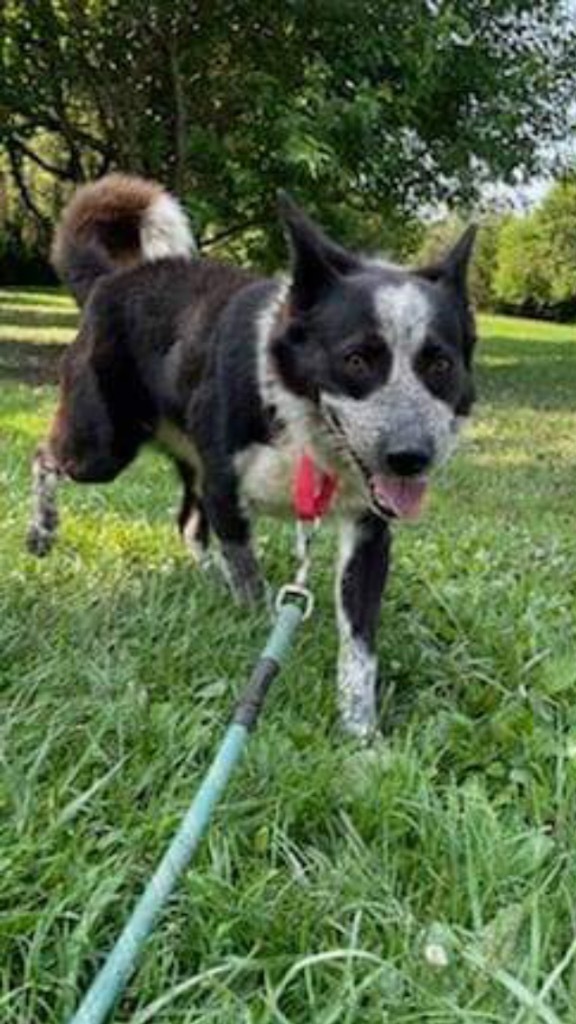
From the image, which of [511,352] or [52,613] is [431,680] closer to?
[52,613]

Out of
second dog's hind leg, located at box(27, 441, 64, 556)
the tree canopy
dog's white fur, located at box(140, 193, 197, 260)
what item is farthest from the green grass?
the tree canopy

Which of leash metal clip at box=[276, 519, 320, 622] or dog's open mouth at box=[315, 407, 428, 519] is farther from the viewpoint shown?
dog's open mouth at box=[315, 407, 428, 519]

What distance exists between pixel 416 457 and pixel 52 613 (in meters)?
1.04

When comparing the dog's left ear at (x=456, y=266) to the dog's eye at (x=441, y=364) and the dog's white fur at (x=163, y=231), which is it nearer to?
the dog's eye at (x=441, y=364)

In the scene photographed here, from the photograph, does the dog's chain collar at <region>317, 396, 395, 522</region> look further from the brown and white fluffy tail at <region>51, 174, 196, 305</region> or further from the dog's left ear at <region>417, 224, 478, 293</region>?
the brown and white fluffy tail at <region>51, 174, 196, 305</region>

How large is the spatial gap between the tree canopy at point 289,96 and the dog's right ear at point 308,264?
8286 mm

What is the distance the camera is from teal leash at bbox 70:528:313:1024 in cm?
171

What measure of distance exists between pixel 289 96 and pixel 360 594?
A: 31.3 ft

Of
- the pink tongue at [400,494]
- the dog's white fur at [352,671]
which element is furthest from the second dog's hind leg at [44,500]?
the pink tongue at [400,494]

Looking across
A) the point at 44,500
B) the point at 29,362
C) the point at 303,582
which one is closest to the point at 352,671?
the point at 303,582

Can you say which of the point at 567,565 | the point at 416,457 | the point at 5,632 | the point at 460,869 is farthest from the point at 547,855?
the point at 567,565

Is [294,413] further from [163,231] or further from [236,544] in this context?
[163,231]

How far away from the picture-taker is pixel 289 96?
12047 mm

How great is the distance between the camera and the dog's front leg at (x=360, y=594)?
3.10 m
